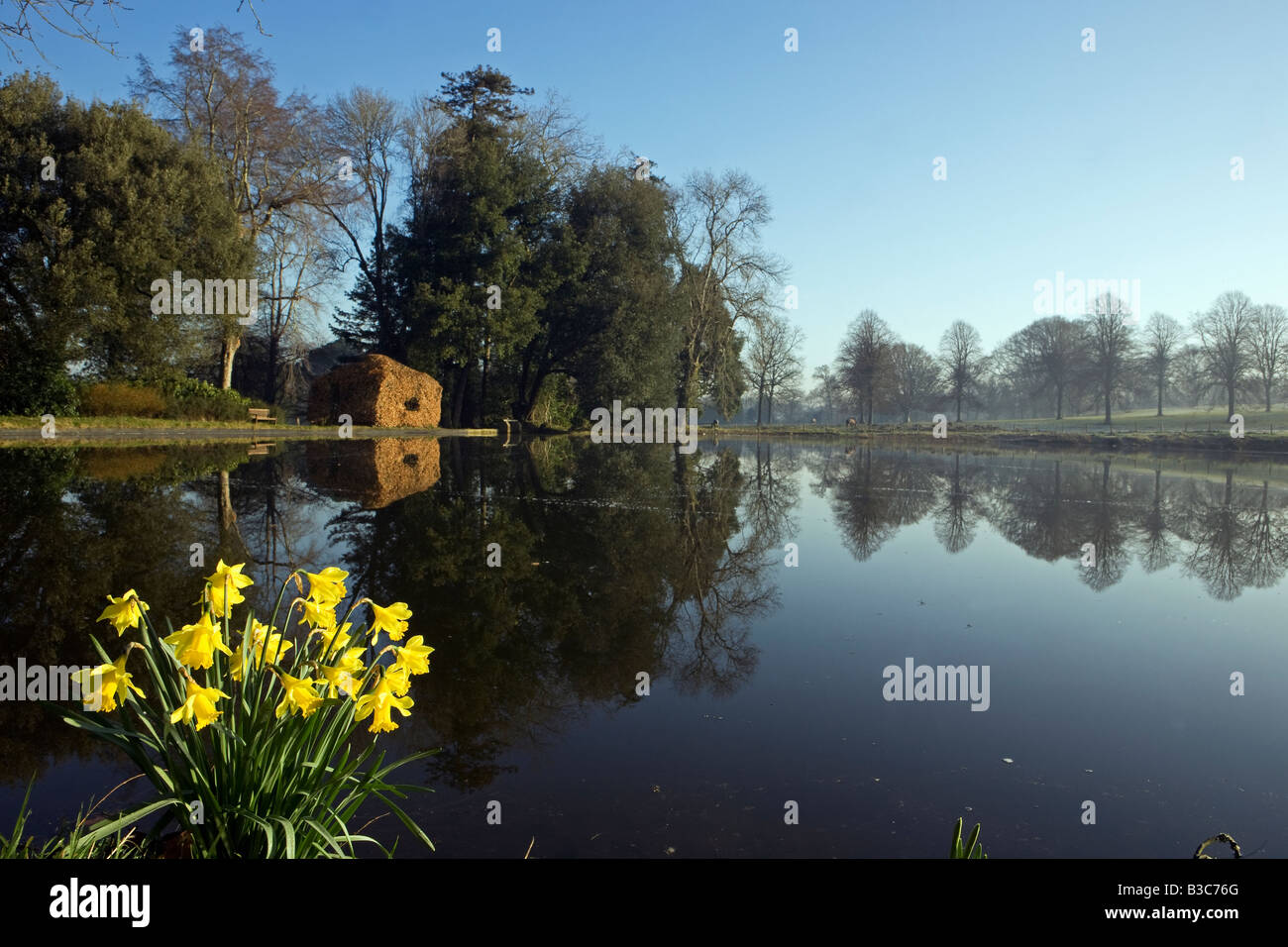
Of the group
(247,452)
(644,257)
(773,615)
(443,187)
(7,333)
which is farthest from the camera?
(644,257)

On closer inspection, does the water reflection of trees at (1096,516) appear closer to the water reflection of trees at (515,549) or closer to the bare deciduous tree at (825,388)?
the water reflection of trees at (515,549)

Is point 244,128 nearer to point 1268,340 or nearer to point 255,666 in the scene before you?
point 255,666

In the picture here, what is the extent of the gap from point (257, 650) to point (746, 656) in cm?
278

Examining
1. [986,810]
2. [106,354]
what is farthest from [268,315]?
[986,810]

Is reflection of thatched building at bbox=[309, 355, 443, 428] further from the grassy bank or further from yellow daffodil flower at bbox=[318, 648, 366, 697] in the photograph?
yellow daffodil flower at bbox=[318, 648, 366, 697]

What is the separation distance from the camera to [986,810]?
2646 millimetres

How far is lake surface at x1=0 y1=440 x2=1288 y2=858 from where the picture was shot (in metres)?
2.61

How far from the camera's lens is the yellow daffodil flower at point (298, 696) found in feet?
6.07

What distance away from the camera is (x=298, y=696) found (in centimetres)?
185

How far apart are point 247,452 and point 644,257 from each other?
21060 millimetres

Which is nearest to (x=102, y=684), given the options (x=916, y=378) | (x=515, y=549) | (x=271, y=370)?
(x=515, y=549)

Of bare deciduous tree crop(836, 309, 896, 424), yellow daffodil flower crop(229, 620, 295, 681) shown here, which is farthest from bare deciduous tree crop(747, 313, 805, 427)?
yellow daffodil flower crop(229, 620, 295, 681)
